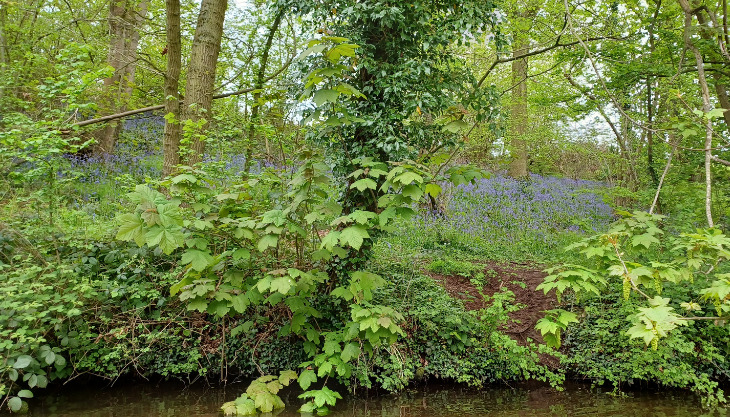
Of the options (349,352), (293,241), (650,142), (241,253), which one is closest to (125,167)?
(293,241)

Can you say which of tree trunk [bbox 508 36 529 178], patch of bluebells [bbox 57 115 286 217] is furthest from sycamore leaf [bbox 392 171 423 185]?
tree trunk [bbox 508 36 529 178]

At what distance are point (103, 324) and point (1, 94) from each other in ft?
13.4

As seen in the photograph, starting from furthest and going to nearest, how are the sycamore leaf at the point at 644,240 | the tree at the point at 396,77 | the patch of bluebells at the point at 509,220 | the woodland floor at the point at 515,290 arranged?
the patch of bluebells at the point at 509,220
the woodland floor at the point at 515,290
the tree at the point at 396,77
the sycamore leaf at the point at 644,240

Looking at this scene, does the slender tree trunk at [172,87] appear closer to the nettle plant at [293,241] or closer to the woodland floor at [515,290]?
the nettle plant at [293,241]

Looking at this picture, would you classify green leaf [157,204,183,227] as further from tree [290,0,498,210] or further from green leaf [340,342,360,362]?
green leaf [340,342,360,362]

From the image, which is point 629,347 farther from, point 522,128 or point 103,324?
point 522,128

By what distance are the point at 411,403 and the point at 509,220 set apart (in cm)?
485

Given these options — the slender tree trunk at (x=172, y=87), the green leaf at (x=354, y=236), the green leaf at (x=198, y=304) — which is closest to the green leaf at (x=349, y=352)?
the green leaf at (x=354, y=236)

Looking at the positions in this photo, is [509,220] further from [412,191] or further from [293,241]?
[412,191]

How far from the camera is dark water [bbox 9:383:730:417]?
3459mm

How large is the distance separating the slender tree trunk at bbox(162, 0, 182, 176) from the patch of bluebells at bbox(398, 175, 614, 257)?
3.35 meters

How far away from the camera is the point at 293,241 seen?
4.05m

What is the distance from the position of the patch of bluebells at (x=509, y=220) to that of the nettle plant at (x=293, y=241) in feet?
7.52

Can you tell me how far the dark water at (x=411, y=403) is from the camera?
3459 mm
